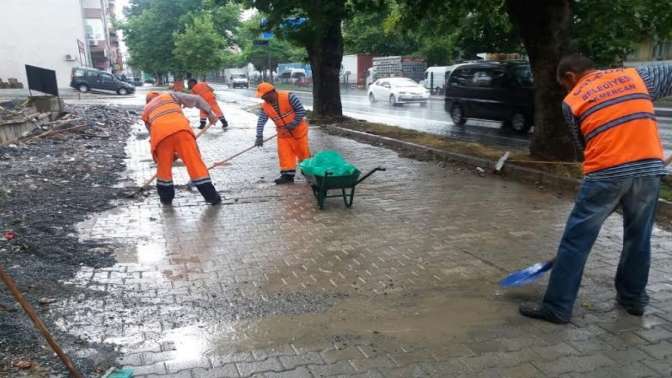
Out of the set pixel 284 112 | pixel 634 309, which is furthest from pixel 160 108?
pixel 634 309

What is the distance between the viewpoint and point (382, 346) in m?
3.34

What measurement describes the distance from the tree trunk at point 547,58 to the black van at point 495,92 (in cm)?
577

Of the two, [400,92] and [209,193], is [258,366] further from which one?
[400,92]

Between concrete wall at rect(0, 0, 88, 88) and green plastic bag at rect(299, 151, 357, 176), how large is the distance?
134 feet

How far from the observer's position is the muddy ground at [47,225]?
127 inches

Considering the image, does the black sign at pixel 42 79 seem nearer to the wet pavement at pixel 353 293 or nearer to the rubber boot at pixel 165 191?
the wet pavement at pixel 353 293

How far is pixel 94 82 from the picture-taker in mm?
36875

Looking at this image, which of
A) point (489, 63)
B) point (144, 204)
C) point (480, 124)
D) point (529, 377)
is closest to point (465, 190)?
point (144, 204)

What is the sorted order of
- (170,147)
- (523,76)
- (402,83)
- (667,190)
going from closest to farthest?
1. (667,190)
2. (170,147)
3. (523,76)
4. (402,83)

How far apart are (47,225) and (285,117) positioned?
3.43m

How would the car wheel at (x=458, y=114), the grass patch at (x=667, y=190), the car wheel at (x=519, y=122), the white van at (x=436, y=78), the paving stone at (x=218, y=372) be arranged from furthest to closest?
the white van at (x=436, y=78), the car wheel at (x=458, y=114), the car wheel at (x=519, y=122), the grass patch at (x=667, y=190), the paving stone at (x=218, y=372)

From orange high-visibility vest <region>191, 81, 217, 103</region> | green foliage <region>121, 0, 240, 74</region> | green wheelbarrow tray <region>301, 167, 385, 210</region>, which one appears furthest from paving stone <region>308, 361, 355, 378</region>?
green foliage <region>121, 0, 240, 74</region>

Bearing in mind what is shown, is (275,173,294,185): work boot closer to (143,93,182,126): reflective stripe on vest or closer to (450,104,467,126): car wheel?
(143,93,182,126): reflective stripe on vest

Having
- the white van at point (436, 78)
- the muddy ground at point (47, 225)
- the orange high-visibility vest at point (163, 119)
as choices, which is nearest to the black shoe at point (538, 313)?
the muddy ground at point (47, 225)
